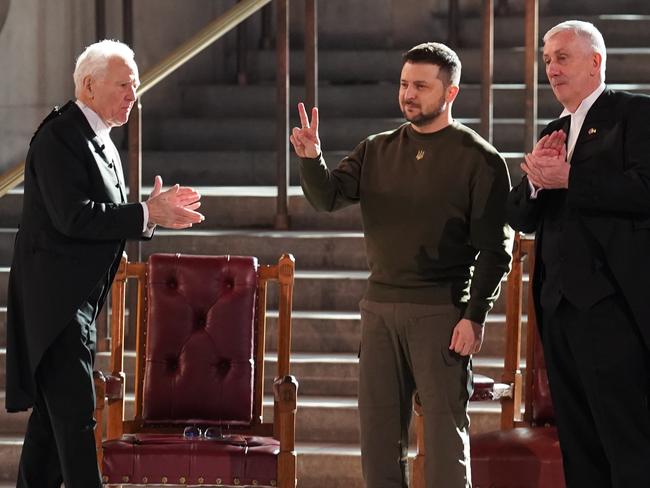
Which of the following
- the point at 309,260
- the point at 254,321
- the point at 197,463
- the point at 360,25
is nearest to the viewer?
the point at 197,463

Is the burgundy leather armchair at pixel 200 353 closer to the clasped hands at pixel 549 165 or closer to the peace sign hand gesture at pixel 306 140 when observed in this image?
the peace sign hand gesture at pixel 306 140

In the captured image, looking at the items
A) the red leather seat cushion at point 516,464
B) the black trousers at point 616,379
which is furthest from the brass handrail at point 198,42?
the black trousers at point 616,379

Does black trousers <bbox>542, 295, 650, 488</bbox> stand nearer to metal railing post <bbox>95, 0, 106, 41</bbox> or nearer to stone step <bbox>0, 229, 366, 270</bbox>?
stone step <bbox>0, 229, 366, 270</bbox>

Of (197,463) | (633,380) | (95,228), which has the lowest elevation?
(197,463)

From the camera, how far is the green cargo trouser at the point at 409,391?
3967 millimetres

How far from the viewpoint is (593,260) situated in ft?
12.2

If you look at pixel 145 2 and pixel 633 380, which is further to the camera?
pixel 145 2

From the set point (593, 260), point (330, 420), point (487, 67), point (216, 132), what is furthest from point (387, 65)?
point (593, 260)

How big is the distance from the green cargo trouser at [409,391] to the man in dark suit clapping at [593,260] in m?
0.27

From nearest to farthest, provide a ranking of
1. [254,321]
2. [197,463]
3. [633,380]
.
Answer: [633,380] → [197,463] → [254,321]

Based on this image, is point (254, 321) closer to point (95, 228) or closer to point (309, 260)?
point (95, 228)

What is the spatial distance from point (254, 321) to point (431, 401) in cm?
82

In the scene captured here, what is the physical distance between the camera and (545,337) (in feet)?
12.6

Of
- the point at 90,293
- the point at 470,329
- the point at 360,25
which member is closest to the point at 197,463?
the point at 90,293
